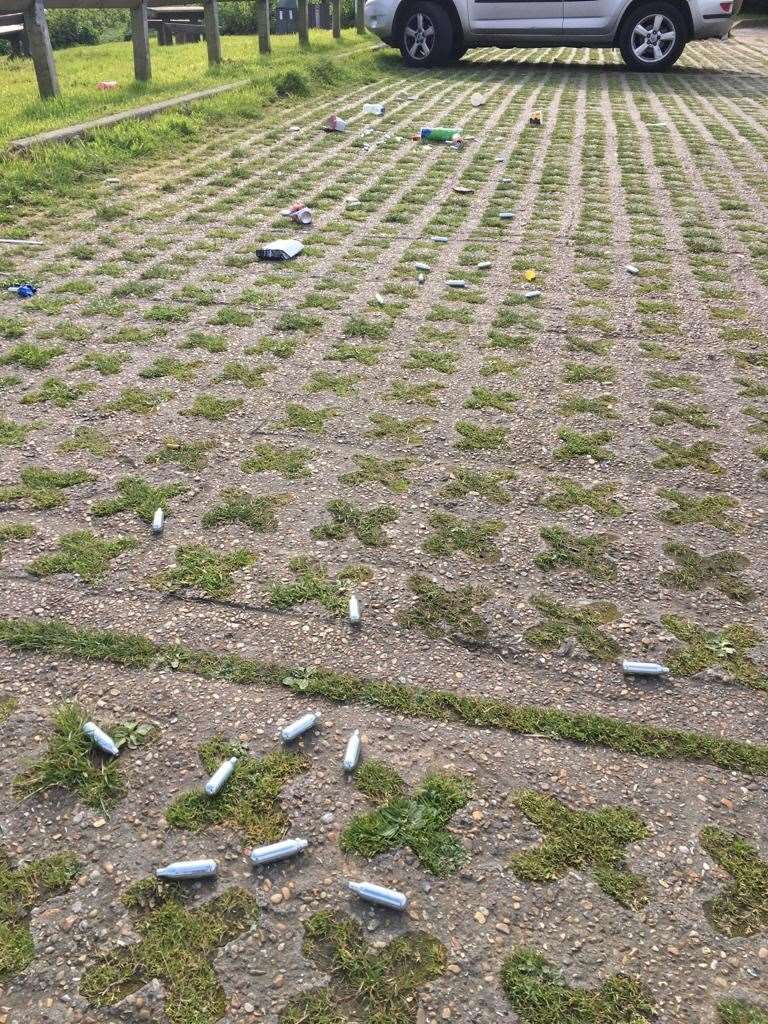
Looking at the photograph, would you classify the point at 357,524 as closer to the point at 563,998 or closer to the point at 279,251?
the point at 563,998

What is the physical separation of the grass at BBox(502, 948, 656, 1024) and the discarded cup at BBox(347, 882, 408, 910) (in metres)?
0.29

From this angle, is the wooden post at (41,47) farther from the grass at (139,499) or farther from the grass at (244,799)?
the grass at (244,799)

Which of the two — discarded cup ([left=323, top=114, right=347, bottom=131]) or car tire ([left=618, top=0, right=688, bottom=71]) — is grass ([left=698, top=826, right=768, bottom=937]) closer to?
discarded cup ([left=323, top=114, right=347, bottom=131])

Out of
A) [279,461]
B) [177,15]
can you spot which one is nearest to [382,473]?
[279,461]

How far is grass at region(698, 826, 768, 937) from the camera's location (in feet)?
7.22

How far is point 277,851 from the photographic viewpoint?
2320 millimetres

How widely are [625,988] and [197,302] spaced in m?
4.87

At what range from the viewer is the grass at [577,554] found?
3.41 metres

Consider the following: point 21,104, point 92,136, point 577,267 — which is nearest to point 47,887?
point 577,267

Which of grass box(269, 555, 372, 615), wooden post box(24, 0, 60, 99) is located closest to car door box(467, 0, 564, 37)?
wooden post box(24, 0, 60, 99)

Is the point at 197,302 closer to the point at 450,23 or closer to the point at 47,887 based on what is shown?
the point at 47,887

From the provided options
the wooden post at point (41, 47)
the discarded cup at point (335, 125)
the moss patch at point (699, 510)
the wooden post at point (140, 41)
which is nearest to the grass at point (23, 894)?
the moss patch at point (699, 510)

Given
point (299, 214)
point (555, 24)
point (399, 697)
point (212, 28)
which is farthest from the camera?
point (555, 24)

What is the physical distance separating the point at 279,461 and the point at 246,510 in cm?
44
